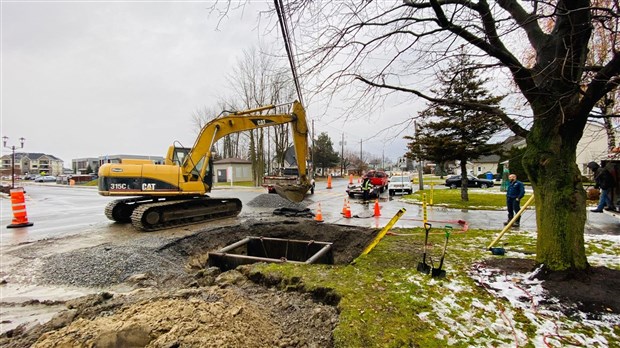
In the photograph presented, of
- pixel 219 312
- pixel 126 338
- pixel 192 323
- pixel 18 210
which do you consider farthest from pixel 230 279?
pixel 18 210

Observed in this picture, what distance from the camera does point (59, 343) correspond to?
2.96 m

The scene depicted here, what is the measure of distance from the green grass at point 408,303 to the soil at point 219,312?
0.21m

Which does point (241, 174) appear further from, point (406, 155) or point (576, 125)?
point (576, 125)

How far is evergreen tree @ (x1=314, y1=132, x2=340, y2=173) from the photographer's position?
2559 inches

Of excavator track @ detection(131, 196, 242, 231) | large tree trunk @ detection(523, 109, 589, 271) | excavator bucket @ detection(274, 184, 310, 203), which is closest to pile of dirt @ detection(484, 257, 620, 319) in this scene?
large tree trunk @ detection(523, 109, 589, 271)

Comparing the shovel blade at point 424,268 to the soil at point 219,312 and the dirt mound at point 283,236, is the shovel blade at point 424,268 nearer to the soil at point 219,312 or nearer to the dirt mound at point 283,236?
the soil at point 219,312

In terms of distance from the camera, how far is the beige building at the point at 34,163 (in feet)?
351

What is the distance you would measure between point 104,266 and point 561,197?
7.64m

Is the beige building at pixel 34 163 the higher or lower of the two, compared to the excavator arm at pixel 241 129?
higher

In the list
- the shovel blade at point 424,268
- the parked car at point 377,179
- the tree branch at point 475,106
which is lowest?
the shovel blade at point 424,268

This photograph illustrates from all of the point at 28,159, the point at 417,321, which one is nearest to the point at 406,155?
the point at 417,321

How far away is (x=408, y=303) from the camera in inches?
149

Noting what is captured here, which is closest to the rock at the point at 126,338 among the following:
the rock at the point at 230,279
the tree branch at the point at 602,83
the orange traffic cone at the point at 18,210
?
the rock at the point at 230,279

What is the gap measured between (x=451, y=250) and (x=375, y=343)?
410cm
